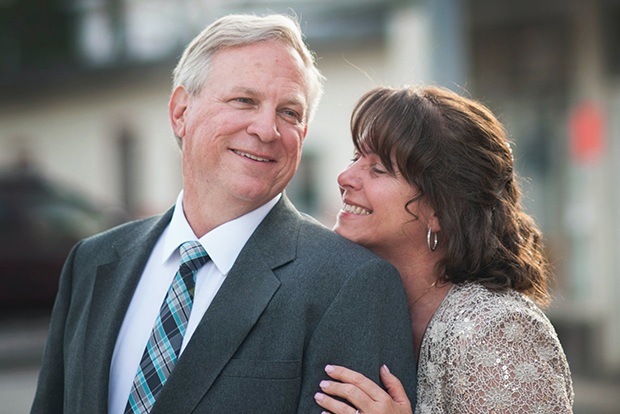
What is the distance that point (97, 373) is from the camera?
2668 millimetres

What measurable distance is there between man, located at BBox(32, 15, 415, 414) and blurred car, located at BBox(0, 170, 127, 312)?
25.4ft

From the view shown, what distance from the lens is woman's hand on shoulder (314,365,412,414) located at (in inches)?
94.3

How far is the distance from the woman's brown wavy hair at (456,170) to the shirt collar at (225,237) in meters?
0.38

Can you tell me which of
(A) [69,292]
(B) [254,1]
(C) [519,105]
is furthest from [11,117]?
(A) [69,292]

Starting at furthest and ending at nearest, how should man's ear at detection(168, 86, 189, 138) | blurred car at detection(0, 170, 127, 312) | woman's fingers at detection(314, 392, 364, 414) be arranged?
blurred car at detection(0, 170, 127, 312), man's ear at detection(168, 86, 189, 138), woman's fingers at detection(314, 392, 364, 414)

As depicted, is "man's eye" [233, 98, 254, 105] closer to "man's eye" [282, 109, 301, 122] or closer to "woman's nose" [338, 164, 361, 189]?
"man's eye" [282, 109, 301, 122]

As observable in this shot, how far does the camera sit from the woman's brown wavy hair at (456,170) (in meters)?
2.75

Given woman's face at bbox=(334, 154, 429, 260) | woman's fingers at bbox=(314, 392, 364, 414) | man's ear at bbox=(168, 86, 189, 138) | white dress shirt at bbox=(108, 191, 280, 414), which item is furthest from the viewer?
man's ear at bbox=(168, 86, 189, 138)

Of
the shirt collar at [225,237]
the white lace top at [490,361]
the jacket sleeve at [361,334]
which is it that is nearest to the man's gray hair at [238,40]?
the shirt collar at [225,237]

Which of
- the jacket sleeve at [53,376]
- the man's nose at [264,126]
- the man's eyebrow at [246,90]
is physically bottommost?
the jacket sleeve at [53,376]

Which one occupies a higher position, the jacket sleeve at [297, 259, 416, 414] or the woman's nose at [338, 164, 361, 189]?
the woman's nose at [338, 164, 361, 189]

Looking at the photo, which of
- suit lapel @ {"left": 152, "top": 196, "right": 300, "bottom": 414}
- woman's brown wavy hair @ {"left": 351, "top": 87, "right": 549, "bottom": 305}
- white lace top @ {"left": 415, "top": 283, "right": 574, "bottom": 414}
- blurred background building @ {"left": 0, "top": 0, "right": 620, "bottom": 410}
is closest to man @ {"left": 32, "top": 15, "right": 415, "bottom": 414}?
suit lapel @ {"left": 152, "top": 196, "right": 300, "bottom": 414}

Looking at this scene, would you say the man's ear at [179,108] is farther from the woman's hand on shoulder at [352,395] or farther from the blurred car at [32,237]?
the blurred car at [32,237]

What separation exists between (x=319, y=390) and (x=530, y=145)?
8.32m
